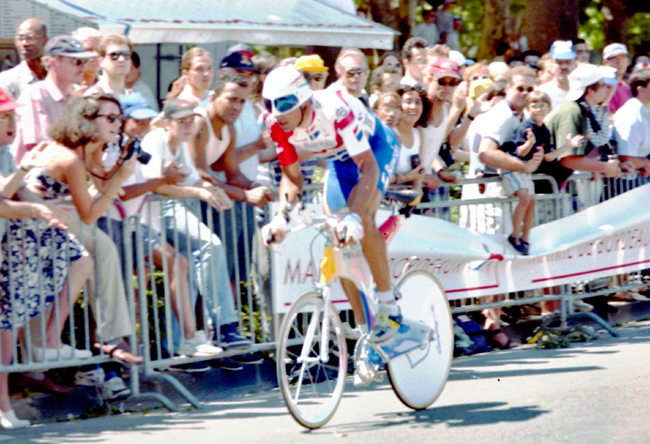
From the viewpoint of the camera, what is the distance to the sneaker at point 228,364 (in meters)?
7.61

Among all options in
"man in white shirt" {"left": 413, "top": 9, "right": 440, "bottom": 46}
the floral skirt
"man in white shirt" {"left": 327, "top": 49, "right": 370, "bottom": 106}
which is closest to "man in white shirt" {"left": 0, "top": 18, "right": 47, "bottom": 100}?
the floral skirt

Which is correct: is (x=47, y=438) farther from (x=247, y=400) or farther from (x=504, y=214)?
(x=504, y=214)

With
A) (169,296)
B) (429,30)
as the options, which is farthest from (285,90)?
(429,30)

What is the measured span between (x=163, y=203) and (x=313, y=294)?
1663 millimetres

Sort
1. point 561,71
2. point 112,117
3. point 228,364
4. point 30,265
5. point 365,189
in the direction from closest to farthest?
point 365,189, point 30,265, point 112,117, point 228,364, point 561,71

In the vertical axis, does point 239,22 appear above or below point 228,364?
above

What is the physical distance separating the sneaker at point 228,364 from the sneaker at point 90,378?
0.99 meters

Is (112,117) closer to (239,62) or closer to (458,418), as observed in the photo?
(239,62)

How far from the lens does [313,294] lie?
589 cm

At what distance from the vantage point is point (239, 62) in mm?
8234

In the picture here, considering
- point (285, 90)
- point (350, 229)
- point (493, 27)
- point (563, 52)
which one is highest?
point (493, 27)

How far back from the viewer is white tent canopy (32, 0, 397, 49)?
12.3 m

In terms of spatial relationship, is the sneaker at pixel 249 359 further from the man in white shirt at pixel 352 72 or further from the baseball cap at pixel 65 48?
the man in white shirt at pixel 352 72

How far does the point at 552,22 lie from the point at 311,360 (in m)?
16.7
